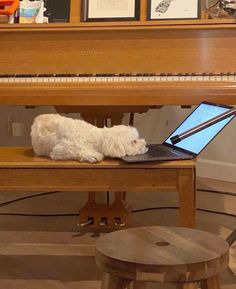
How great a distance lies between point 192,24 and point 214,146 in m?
1.49

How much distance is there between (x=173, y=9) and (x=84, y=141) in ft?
3.11

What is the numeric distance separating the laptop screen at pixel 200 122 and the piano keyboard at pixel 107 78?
0.98ft

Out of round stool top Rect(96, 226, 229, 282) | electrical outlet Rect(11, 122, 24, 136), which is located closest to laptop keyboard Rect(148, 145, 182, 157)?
round stool top Rect(96, 226, 229, 282)

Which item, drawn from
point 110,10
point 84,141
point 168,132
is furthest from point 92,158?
point 168,132

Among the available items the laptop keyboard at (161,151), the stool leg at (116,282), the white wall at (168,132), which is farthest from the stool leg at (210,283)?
the white wall at (168,132)

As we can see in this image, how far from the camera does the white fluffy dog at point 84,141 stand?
2.04 meters

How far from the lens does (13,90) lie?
2557 mm

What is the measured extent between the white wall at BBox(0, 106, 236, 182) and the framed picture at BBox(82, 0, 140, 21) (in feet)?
4.51

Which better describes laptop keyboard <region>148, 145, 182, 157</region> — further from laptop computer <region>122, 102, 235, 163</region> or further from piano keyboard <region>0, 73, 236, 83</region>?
piano keyboard <region>0, 73, 236, 83</region>

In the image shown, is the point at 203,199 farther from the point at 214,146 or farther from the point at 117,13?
the point at 117,13

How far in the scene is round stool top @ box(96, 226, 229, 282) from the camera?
1.27 metres

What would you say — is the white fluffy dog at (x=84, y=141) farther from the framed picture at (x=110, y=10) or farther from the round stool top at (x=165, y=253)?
the framed picture at (x=110, y=10)

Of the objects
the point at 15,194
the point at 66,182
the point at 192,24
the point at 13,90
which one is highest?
the point at 192,24

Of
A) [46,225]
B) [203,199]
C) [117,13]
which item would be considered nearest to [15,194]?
→ [46,225]
